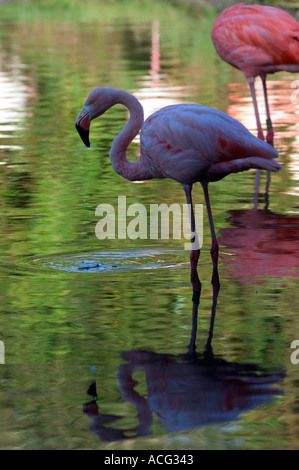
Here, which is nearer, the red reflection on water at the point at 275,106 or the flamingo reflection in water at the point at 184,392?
the flamingo reflection in water at the point at 184,392

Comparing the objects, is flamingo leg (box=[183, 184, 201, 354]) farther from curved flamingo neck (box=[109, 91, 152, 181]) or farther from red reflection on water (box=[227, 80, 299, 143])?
red reflection on water (box=[227, 80, 299, 143])

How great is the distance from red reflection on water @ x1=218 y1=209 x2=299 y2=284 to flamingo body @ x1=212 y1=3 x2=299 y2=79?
12.1ft

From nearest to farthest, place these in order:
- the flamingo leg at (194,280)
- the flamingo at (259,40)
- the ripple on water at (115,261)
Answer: the flamingo leg at (194,280) → the ripple on water at (115,261) → the flamingo at (259,40)

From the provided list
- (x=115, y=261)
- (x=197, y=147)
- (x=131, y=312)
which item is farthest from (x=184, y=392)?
(x=115, y=261)

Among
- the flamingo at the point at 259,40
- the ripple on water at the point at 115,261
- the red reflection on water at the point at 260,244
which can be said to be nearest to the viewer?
the red reflection on water at the point at 260,244

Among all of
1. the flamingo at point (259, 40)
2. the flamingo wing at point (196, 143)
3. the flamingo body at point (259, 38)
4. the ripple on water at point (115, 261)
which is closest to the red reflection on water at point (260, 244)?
the ripple on water at point (115, 261)

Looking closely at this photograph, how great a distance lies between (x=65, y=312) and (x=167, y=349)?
948 millimetres

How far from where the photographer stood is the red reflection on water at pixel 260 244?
24.9 feet

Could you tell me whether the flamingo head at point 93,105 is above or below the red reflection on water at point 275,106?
above

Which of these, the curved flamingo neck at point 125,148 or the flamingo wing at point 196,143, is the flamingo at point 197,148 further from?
the curved flamingo neck at point 125,148

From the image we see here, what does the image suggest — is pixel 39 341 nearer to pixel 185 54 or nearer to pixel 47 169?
pixel 47 169

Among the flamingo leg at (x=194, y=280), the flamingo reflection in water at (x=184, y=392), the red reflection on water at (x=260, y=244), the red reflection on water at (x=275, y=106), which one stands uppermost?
the flamingo reflection in water at (x=184, y=392)

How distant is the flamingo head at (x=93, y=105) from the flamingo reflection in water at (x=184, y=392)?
7.46ft
